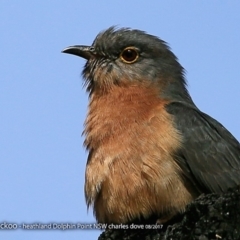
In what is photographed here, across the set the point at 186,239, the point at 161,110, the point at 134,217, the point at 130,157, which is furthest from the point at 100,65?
the point at 186,239

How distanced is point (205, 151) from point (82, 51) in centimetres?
280

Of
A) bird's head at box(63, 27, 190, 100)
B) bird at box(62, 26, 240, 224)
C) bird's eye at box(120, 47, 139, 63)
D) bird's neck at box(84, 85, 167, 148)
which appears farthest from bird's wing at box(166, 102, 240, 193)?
bird's eye at box(120, 47, 139, 63)

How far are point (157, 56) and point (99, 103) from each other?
52.7 inches

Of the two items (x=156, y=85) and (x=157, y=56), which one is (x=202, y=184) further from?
(x=157, y=56)

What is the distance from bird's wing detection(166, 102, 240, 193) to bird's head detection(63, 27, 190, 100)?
739 millimetres

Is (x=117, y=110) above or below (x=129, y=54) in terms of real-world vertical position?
below

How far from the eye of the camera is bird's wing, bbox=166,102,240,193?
7091 millimetres

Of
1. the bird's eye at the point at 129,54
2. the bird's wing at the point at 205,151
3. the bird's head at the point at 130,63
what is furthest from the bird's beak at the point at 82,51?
the bird's wing at the point at 205,151

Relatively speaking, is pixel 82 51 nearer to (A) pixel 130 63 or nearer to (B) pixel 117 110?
(A) pixel 130 63

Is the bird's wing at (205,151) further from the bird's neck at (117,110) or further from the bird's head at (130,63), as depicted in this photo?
the bird's head at (130,63)

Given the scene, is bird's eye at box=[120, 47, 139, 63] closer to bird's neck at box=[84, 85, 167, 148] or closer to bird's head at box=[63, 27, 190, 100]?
bird's head at box=[63, 27, 190, 100]

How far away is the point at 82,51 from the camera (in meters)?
9.00

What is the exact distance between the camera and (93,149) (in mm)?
7621

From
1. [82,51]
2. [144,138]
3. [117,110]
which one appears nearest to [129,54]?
[82,51]
